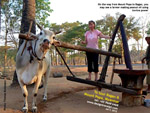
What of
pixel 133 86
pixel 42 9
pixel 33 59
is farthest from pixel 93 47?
pixel 42 9

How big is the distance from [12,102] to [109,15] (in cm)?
2879

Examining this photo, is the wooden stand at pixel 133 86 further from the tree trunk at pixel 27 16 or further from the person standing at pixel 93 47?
the tree trunk at pixel 27 16

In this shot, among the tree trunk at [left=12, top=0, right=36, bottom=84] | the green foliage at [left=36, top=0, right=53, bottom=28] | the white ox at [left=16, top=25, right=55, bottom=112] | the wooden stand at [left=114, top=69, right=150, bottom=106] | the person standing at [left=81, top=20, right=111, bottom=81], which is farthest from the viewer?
the green foliage at [left=36, top=0, right=53, bottom=28]

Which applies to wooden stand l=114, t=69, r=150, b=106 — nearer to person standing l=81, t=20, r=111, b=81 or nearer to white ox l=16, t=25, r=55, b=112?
person standing l=81, t=20, r=111, b=81

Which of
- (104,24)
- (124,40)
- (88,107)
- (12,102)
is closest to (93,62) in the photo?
(124,40)

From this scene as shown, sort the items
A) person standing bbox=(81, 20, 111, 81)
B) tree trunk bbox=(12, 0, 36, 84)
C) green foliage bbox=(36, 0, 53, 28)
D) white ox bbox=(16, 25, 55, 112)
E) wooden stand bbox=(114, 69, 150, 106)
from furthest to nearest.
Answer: green foliage bbox=(36, 0, 53, 28) < tree trunk bbox=(12, 0, 36, 84) < person standing bbox=(81, 20, 111, 81) < wooden stand bbox=(114, 69, 150, 106) < white ox bbox=(16, 25, 55, 112)

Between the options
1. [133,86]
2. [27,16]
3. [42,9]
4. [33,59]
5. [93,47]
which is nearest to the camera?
[33,59]

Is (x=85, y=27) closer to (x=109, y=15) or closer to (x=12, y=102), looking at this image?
(x=109, y=15)

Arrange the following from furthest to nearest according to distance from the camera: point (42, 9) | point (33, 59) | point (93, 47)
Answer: point (42, 9)
point (93, 47)
point (33, 59)

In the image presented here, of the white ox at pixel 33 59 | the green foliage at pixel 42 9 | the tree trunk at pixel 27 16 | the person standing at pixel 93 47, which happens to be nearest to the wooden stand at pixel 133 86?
the person standing at pixel 93 47

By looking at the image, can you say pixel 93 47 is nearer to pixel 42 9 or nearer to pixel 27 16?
pixel 27 16

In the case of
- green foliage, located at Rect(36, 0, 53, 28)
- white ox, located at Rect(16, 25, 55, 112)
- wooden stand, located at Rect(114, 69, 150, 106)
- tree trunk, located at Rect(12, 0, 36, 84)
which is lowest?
wooden stand, located at Rect(114, 69, 150, 106)

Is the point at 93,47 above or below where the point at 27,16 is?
below

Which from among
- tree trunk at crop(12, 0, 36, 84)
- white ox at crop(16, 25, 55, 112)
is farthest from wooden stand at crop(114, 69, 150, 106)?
tree trunk at crop(12, 0, 36, 84)
